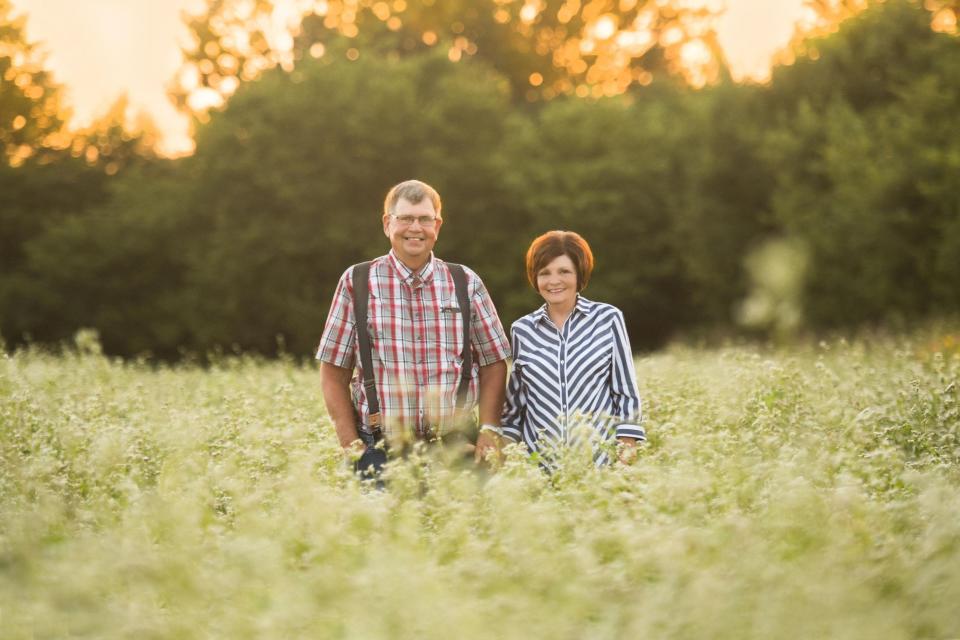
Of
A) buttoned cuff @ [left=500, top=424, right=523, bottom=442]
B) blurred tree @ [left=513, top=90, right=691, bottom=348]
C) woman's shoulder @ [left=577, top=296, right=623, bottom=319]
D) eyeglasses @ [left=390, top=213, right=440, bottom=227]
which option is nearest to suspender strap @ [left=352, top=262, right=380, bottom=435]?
eyeglasses @ [left=390, top=213, right=440, bottom=227]

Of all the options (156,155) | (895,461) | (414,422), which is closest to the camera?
(895,461)

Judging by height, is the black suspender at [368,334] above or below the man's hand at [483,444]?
above

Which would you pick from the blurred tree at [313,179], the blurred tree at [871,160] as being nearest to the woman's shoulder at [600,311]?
the blurred tree at [871,160]

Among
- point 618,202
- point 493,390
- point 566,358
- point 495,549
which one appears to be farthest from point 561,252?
point 618,202

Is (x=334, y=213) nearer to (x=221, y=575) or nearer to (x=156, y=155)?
(x=156, y=155)

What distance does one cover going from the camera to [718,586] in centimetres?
393

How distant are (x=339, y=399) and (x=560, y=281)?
57.8 inches

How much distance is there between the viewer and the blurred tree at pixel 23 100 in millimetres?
35281

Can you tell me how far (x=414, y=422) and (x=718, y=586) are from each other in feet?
8.43

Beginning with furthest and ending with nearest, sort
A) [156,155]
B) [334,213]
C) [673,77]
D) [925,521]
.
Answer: [673,77]
[156,155]
[334,213]
[925,521]

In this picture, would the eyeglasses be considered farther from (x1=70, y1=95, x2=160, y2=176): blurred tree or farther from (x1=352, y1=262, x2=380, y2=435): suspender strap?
(x1=70, y1=95, x2=160, y2=176): blurred tree

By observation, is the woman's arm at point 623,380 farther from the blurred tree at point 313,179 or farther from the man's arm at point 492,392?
the blurred tree at point 313,179

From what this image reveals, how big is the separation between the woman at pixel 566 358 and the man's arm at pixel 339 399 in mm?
953

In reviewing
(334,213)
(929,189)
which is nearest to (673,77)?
(334,213)
